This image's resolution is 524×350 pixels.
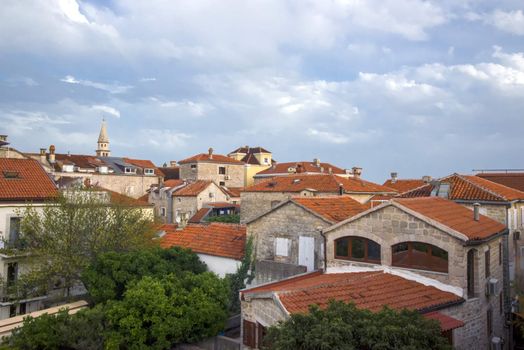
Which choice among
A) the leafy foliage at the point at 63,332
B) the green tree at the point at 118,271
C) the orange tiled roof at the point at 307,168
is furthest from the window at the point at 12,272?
the orange tiled roof at the point at 307,168

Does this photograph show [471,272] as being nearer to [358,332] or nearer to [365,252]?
[365,252]

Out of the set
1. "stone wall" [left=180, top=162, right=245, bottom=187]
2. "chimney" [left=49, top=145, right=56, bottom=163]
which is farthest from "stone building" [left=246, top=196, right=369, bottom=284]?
"chimney" [left=49, top=145, right=56, bottom=163]

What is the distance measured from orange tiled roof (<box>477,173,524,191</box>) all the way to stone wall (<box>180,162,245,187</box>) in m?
40.0

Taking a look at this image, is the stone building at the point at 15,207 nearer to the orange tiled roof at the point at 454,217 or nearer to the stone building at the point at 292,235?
the stone building at the point at 292,235

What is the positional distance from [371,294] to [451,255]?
359 cm

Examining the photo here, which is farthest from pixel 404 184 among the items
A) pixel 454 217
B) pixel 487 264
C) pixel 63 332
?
pixel 63 332

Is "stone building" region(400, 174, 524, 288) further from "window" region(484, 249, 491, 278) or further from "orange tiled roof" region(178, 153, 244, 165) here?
"orange tiled roof" region(178, 153, 244, 165)

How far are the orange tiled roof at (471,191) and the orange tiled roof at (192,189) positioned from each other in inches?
1134

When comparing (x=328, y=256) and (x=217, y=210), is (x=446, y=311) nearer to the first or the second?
(x=328, y=256)

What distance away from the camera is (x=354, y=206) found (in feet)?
76.9

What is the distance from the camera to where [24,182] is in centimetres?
2602

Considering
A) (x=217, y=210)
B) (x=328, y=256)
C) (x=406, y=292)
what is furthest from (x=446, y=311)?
(x=217, y=210)

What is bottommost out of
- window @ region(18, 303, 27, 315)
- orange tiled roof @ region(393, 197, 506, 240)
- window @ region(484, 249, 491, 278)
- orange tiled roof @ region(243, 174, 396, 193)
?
window @ region(18, 303, 27, 315)

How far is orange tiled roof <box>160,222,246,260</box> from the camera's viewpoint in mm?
22756
